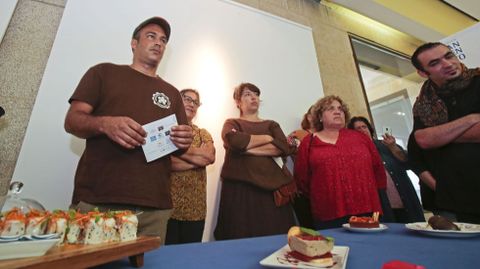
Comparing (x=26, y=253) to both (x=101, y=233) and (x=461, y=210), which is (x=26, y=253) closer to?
(x=101, y=233)

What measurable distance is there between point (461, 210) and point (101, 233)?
1.37 m

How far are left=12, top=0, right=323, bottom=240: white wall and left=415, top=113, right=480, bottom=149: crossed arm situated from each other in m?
1.15

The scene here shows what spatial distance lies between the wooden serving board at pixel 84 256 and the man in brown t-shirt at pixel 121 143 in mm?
410

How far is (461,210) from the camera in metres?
1.03

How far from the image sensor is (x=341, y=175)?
4.50 feet

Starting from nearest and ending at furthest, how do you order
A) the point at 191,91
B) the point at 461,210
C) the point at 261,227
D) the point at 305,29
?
the point at 461,210 < the point at 261,227 < the point at 191,91 < the point at 305,29

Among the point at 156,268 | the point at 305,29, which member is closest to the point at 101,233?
→ the point at 156,268

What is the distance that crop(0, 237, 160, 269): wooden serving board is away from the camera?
1.09 feet

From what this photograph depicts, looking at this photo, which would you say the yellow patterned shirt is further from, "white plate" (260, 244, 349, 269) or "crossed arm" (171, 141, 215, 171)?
"white plate" (260, 244, 349, 269)

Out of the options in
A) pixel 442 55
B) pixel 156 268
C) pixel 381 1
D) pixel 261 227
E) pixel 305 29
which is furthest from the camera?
pixel 381 1

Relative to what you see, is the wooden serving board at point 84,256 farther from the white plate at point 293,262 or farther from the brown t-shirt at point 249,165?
the brown t-shirt at point 249,165

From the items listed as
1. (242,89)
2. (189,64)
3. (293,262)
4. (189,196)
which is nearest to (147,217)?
(189,196)

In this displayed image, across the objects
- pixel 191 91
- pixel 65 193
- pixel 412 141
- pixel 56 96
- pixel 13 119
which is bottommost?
pixel 65 193

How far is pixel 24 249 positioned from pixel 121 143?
0.53 meters
